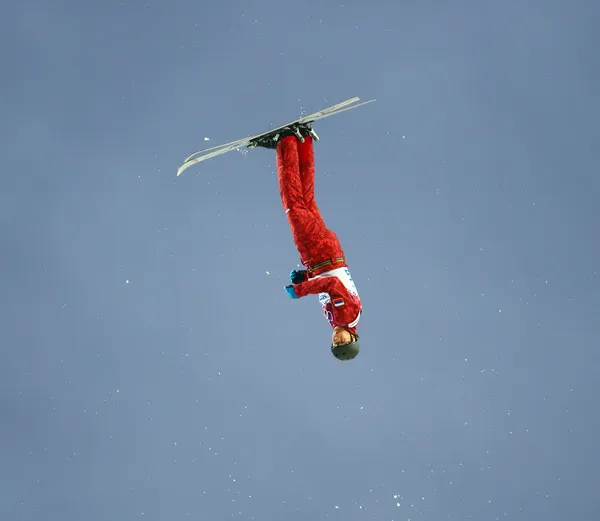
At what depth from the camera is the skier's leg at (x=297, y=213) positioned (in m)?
8.24

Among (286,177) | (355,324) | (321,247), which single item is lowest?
(355,324)

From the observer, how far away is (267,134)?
8.16 metres

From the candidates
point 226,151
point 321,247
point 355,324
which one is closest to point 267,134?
point 226,151

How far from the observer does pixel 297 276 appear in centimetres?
823

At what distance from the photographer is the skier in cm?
819

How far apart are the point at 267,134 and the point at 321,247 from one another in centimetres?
87

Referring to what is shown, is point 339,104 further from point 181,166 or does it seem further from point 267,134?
point 181,166

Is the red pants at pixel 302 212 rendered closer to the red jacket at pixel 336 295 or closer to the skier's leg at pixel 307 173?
the skier's leg at pixel 307 173

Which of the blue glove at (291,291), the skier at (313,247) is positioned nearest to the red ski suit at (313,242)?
the skier at (313,247)

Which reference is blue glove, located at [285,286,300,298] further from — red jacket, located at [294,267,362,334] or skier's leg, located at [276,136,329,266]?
skier's leg, located at [276,136,329,266]

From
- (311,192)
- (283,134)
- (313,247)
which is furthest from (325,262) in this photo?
(283,134)

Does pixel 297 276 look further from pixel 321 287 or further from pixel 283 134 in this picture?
pixel 283 134

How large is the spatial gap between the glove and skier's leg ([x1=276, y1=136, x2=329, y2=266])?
0.33 feet

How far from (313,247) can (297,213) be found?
0.86ft
